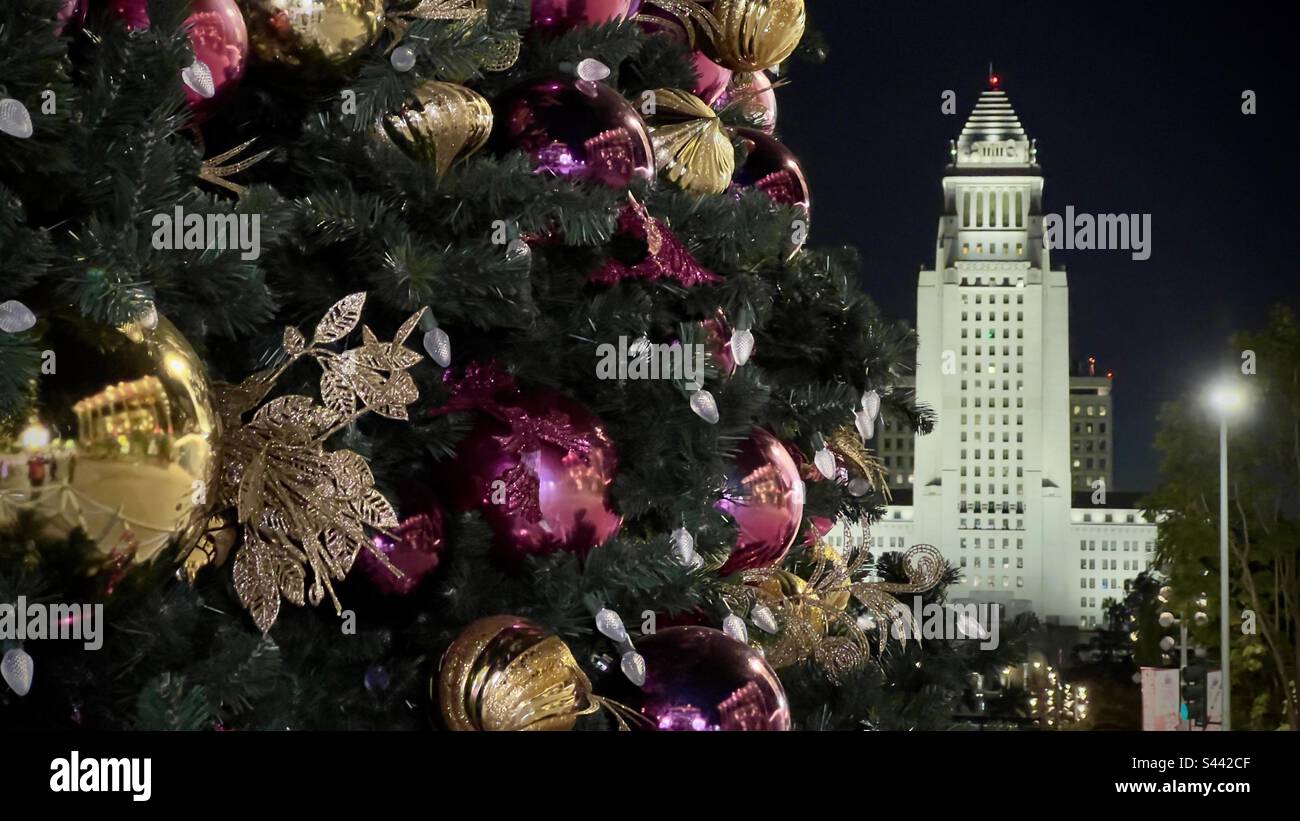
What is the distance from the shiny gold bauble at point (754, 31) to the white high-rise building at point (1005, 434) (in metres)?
44.7

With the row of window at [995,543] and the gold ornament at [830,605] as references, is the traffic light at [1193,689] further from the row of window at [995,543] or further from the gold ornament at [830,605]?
the row of window at [995,543]

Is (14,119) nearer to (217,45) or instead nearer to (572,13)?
(217,45)

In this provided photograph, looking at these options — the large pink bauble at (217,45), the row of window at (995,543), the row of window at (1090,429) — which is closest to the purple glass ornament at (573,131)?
the large pink bauble at (217,45)

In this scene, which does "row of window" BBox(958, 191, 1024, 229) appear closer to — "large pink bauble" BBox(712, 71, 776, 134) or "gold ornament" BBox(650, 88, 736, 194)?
"large pink bauble" BBox(712, 71, 776, 134)

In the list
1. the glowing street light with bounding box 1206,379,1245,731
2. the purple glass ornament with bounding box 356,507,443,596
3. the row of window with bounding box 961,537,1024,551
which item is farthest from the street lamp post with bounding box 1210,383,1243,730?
the row of window with bounding box 961,537,1024,551

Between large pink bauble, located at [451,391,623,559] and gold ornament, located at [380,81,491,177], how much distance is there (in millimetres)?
328

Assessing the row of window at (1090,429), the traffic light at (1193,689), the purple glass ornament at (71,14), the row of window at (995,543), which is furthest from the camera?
the row of window at (1090,429)

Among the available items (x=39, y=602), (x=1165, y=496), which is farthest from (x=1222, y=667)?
(x=39, y=602)

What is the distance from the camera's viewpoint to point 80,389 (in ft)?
4.37

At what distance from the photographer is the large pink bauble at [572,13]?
2.24m

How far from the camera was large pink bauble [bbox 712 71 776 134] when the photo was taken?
2990 mm

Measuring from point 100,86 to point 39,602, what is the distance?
0.49m

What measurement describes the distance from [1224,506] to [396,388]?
15271mm

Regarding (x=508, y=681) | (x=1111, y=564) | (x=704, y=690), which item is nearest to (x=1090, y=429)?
(x=1111, y=564)
